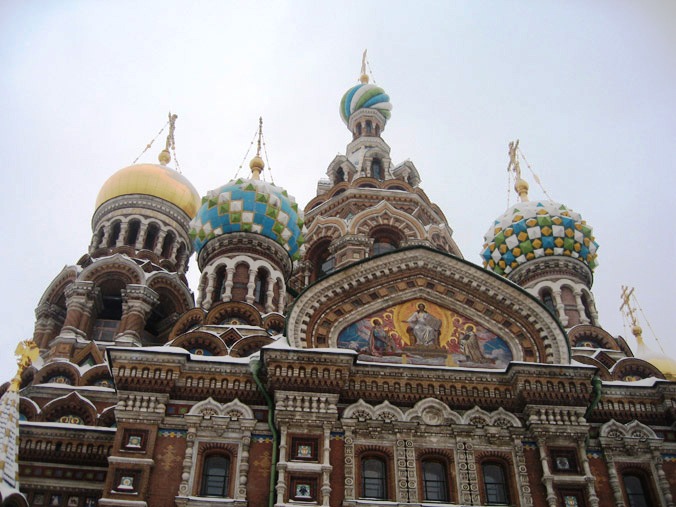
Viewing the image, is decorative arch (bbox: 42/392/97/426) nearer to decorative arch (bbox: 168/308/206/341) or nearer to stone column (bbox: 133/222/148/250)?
decorative arch (bbox: 168/308/206/341)

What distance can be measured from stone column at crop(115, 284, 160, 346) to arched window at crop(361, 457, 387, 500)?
21.8 feet

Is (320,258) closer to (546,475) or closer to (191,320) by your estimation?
(191,320)

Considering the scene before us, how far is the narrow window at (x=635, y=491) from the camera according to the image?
940 cm

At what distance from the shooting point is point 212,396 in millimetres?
9594

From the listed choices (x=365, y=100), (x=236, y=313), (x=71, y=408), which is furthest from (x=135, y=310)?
(x=365, y=100)

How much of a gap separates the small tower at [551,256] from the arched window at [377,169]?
4733mm

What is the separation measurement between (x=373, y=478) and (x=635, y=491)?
315 cm

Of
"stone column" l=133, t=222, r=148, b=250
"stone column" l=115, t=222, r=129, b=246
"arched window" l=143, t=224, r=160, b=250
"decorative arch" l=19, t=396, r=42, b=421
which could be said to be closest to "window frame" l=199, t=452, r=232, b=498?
"decorative arch" l=19, t=396, r=42, b=421

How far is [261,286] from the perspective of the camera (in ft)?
50.1

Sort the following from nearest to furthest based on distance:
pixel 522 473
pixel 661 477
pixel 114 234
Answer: pixel 522 473
pixel 661 477
pixel 114 234

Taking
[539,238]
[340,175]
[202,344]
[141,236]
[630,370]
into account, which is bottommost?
[202,344]

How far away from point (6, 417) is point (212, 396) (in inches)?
90.0

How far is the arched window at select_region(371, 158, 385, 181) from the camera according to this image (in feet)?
69.4

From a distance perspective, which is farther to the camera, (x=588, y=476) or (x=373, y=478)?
(x=373, y=478)
